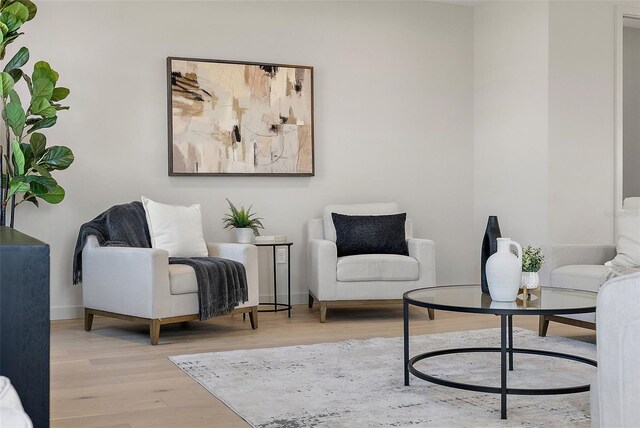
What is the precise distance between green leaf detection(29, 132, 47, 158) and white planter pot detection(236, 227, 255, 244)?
147cm

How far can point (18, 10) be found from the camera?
4527 mm

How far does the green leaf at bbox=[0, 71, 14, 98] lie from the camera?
448cm

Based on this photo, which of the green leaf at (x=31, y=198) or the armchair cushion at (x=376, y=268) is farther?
the armchair cushion at (x=376, y=268)

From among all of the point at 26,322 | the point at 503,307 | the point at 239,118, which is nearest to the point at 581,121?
the point at 239,118

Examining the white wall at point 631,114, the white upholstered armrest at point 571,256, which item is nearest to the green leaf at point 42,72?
the white upholstered armrest at point 571,256

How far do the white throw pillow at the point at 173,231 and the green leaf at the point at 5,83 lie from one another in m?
1.13

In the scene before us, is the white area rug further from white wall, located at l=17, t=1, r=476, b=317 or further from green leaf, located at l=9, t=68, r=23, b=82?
green leaf, located at l=9, t=68, r=23, b=82

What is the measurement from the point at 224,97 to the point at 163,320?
78.3 inches

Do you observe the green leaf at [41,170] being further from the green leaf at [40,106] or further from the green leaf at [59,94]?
Answer: the green leaf at [59,94]

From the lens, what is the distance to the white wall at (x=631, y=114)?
7.04 m

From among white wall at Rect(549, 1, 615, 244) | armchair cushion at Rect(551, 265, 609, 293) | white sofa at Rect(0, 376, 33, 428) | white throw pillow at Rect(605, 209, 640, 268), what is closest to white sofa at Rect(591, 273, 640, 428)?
white sofa at Rect(0, 376, 33, 428)

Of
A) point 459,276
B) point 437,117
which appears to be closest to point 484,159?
point 437,117

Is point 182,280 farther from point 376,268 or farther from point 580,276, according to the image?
point 580,276

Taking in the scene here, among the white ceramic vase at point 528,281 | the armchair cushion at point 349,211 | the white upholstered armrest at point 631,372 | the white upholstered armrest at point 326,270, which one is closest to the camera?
the white upholstered armrest at point 631,372
